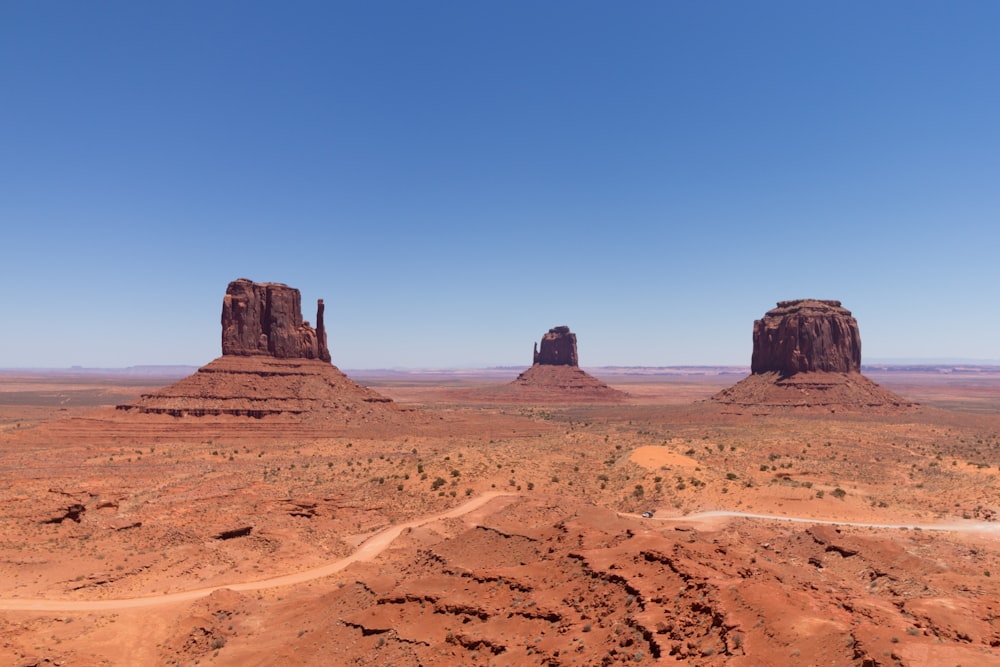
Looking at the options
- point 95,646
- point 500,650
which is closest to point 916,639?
point 500,650

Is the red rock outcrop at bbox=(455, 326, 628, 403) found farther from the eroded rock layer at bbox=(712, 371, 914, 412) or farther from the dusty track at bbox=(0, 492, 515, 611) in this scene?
the dusty track at bbox=(0, 492, 515, 611)

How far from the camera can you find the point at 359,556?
30500 millimetres

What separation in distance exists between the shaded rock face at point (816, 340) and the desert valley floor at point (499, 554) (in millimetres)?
51996

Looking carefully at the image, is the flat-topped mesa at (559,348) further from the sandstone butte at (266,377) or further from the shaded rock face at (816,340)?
the sandstone butte at (266,377)

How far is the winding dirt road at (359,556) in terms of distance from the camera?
76.0 feet

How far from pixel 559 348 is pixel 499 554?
16988cm

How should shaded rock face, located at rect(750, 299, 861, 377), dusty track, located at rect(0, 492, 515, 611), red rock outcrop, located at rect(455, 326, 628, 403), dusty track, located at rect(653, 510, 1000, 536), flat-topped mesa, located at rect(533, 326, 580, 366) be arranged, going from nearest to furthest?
1. dusty track, located at rect(0, 492, 515, 611)
2. dusty track, located at rect(653, 510, 1000, 536)
3. shaded rock face, located at rect(750, 299, 861, 377)
4. red rock outcrop, located at rect(455, 326, 628, 403)
5. flat-topped mesa, located at rect(533, 326, 580, 366)

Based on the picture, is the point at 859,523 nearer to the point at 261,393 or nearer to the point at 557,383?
the point at 261,393

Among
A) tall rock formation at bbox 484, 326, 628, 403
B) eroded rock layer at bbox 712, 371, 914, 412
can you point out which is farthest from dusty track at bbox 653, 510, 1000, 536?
tall rock formation at bbox 484, 326, 628, 403

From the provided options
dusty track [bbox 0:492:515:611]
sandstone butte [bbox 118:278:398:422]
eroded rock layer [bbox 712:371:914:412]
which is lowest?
dusty track [bbox 0:492:515:611]

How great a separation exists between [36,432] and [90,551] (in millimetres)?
50853

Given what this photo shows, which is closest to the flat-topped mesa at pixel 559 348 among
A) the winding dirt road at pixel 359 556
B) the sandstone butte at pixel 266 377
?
the sandstone butte at pixel 266 377

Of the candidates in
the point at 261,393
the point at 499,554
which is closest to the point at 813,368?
the point at 261,393

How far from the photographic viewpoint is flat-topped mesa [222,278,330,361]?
83.2 meters
